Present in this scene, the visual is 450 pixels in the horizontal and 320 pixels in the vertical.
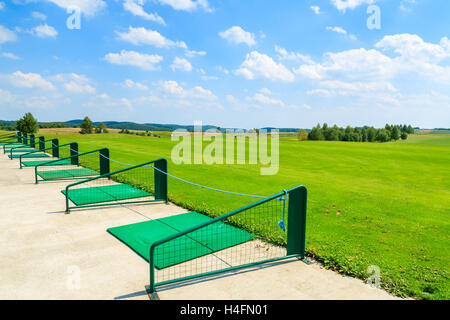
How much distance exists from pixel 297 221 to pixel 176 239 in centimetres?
274

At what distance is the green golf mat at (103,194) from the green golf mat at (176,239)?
112 inches

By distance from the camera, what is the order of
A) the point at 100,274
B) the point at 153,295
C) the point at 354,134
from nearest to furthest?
the point at 153,295 → the point at 100,274 → the point at 354,134

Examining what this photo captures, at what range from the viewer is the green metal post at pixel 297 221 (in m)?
5.45

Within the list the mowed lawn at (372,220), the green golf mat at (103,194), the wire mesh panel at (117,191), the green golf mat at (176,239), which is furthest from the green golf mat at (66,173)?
the green golf mat at (176,239)

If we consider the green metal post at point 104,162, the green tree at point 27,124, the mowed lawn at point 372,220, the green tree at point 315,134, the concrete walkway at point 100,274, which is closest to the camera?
the concrete walkway at point 100,274

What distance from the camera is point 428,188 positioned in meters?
14.1

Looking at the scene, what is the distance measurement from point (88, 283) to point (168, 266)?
129cm

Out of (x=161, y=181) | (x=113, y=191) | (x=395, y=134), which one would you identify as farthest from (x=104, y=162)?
(x=395, y=134)

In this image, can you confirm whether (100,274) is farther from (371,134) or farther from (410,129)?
(410,129)

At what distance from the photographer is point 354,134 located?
114 metres

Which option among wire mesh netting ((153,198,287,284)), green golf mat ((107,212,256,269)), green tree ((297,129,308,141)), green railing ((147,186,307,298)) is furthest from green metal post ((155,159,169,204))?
green tree ((297,129,308,141))

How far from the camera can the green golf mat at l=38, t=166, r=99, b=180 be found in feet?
45.6

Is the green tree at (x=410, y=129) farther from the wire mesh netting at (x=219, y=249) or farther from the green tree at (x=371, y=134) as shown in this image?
the wire mesh netting at (x=219, y=249)

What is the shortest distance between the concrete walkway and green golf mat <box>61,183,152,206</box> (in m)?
1.93
